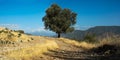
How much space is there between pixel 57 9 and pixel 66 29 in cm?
524

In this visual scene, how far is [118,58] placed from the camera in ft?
58.9

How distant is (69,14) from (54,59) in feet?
148

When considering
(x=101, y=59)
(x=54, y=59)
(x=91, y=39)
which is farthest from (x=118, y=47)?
(x=91, y=39)

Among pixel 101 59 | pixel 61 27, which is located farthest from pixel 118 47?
pixel 61 27

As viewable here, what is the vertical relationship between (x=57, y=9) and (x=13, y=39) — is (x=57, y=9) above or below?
above

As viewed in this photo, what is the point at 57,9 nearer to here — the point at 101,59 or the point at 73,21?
the point at 73,21

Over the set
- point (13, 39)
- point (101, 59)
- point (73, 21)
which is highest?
point (73, 21)

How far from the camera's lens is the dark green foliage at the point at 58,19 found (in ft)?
202

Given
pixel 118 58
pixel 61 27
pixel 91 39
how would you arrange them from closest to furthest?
pixel 118 58, pixel 91 39, pixel 61 27

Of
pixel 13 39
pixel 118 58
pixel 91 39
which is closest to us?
pixel 118 58

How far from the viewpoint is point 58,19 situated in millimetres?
61000

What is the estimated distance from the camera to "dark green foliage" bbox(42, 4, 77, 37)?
61656mm

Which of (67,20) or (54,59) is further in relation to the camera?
(67,20)

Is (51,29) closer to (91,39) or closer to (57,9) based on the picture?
(57,9)
